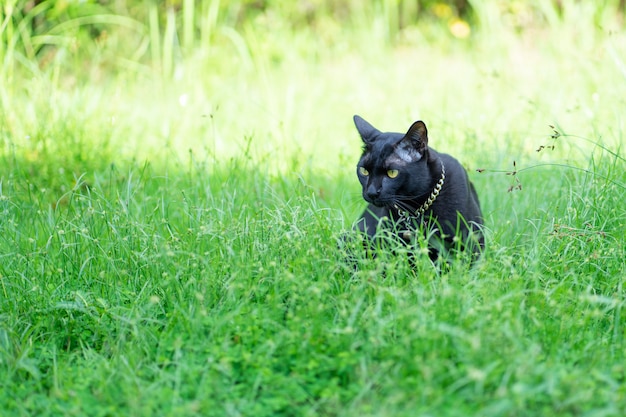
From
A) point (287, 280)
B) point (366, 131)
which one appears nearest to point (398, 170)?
point (366, 131)

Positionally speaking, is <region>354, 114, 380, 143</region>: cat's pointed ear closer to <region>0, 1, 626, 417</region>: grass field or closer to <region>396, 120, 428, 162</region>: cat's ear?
<region>396, 120, 428, 162</region>: cat's ear

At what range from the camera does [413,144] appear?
123 inches

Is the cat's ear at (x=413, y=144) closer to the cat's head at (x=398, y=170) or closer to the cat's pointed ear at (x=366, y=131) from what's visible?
the cat's head at (x=398, y=170)

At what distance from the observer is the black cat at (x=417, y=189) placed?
316 centimetres

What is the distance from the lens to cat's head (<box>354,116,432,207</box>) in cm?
315

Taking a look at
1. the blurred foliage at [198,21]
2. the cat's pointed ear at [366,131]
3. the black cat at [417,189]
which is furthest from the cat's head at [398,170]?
the blurred foliage at [198,21]

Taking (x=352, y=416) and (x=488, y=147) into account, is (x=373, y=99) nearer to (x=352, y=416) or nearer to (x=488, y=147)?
(x=488, y=147)

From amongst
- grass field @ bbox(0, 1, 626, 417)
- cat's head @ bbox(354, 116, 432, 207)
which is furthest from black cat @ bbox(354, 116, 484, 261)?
grass field @ bbox(0, 1, 626, 417)

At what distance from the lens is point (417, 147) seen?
3143 mm

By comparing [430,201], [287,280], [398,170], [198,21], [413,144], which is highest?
[198,21]

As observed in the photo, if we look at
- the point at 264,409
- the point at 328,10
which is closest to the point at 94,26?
the point at 328,10

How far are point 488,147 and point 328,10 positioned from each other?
16.5ft

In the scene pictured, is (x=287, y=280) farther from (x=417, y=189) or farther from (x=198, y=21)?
(x=198, y=21)

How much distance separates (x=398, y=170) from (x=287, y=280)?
0.87 m
